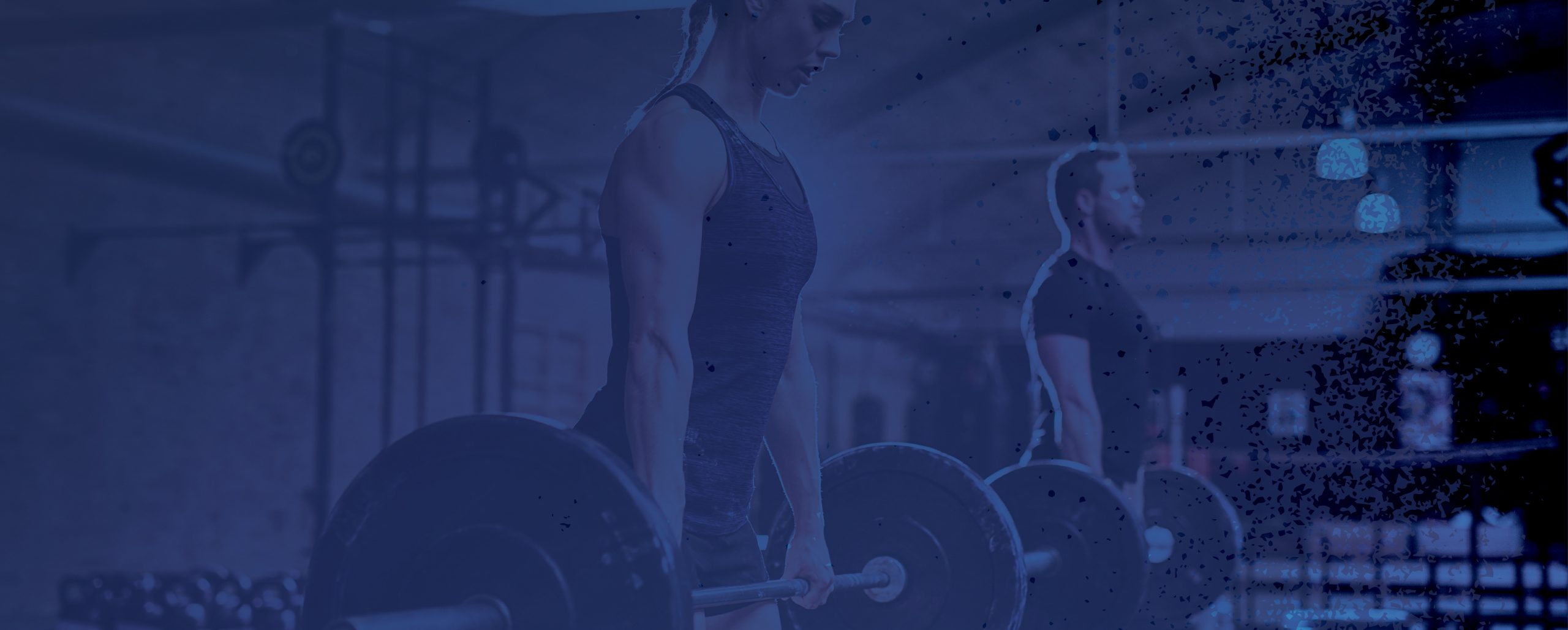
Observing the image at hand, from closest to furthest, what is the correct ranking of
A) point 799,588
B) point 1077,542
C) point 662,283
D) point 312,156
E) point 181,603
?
point 662,283, point 799,588, point 1077,542, point 181,603, point 312,156

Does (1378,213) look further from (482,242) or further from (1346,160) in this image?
(482,242)

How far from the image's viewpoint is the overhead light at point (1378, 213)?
4668mm

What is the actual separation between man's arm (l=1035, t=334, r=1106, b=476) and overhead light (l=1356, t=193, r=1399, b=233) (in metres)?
3.03

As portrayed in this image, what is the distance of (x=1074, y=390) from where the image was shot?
2.12 m

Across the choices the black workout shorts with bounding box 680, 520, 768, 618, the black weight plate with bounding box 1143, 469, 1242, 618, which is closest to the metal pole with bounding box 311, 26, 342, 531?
the black weight plate with bounding box 1143, 469, 1242, 618

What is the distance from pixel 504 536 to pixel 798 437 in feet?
1.50

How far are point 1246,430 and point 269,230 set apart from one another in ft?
21.6

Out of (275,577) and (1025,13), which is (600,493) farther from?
(1025,13)

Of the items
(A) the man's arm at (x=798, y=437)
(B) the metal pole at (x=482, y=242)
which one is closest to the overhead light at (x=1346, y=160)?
(B) the metal pole at (x=482, y=242)

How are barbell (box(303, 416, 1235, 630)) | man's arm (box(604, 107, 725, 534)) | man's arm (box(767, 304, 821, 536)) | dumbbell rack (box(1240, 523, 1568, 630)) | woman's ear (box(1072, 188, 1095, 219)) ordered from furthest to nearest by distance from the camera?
1. dumbbell rack (box(1240, 523, 1568, 630))
2. woman's ear (box(1072, 188, 1095, 219))
3. man's arm (box(767, 304, 821, 536))
4. man's arm (box(604, 107, 725, 534))
5. barbell (box(303, 416, 1235, 630))

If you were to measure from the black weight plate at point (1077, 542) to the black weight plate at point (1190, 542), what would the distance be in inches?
11.4

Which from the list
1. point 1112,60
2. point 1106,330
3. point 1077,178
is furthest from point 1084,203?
point 1112,60

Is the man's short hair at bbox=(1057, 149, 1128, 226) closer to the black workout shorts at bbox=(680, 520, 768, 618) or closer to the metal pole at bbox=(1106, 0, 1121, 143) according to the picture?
the black workout shorts at bbox=(680, 520, 768, 618)

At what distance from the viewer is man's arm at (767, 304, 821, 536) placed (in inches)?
52.4
